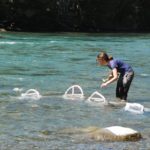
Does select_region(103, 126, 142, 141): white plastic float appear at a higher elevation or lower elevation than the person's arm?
lower

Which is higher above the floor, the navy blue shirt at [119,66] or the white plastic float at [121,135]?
the navy blue shirt at [119,66]

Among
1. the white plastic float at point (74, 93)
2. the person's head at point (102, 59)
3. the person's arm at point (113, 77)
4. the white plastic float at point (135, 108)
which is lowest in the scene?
the white plastic float at point (74, 93)

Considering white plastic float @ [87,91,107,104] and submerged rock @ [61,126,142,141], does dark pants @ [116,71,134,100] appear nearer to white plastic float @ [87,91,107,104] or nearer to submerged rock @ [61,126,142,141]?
white plastic float @ [87,91,107,104]

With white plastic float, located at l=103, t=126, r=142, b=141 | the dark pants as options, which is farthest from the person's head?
white plastic float, located at l=103, t=126, r=142, b=141

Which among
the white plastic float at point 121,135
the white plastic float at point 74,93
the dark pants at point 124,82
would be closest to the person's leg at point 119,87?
the dark pants at point 124,82

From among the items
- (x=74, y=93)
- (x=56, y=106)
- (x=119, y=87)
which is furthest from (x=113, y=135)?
(x=74, y=93)

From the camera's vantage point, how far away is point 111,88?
20719 mm

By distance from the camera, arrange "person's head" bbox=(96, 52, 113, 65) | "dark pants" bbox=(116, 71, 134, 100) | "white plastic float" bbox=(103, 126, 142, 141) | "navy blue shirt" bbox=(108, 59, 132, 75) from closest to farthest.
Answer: "white plastic float" bbox=(103, 126, 142, 141)
"person's head" bbox=(96, 52, 113, 65)
"navy blue shirt" bbox=(108, 59, 132, 75)
"dark pants" bbox=(116, 71, 134, 100)

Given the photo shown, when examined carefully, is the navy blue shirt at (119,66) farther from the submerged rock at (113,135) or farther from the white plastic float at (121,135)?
the white plastic float at (121,135)

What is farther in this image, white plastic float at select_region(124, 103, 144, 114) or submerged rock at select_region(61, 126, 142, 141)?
white plastic float at select_region(124, 103, 144, 114)

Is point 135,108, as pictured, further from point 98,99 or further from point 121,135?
point 121,135
